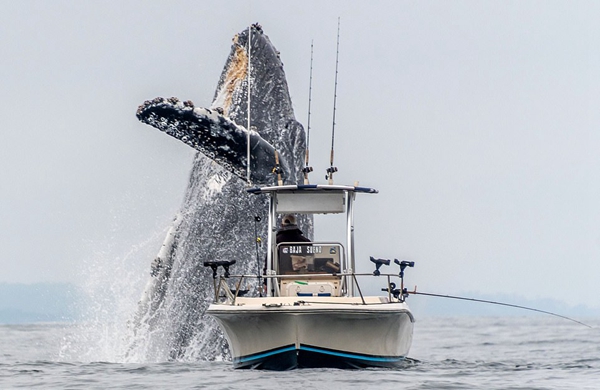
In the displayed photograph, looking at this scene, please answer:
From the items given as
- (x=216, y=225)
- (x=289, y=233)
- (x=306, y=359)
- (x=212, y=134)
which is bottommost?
(x=306, y=359)

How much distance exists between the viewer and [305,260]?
1213cm

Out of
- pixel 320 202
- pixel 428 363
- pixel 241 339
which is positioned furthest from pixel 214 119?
pixel 428 363

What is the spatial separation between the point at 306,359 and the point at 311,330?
302 mm

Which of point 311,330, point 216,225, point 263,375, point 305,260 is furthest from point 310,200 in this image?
point 216,225

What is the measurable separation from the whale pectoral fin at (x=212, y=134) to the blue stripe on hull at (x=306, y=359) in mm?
2504

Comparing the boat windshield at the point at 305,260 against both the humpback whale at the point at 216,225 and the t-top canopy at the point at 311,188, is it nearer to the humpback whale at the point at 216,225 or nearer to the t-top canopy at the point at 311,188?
the t-top canopy at the point at 311,188

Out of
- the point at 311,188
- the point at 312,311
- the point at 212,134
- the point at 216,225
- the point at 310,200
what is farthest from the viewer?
the point at 216,225

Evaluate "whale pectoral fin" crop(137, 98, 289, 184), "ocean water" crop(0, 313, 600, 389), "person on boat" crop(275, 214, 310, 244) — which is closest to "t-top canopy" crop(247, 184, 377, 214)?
"person on boat" crop(275, 214, 310, 244)

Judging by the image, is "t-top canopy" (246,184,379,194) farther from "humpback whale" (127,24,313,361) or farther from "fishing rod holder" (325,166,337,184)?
"humpback whale" (127,24,313,361)

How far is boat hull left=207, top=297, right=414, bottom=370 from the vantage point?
412 inches

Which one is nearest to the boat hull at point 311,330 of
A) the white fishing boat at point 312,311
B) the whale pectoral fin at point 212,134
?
the white fishing boat at point 312,311

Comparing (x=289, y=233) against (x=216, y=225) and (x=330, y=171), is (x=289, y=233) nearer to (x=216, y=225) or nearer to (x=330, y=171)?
(x=330, y=171)

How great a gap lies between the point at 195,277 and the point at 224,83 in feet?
8.66

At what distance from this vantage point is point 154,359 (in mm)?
14086
